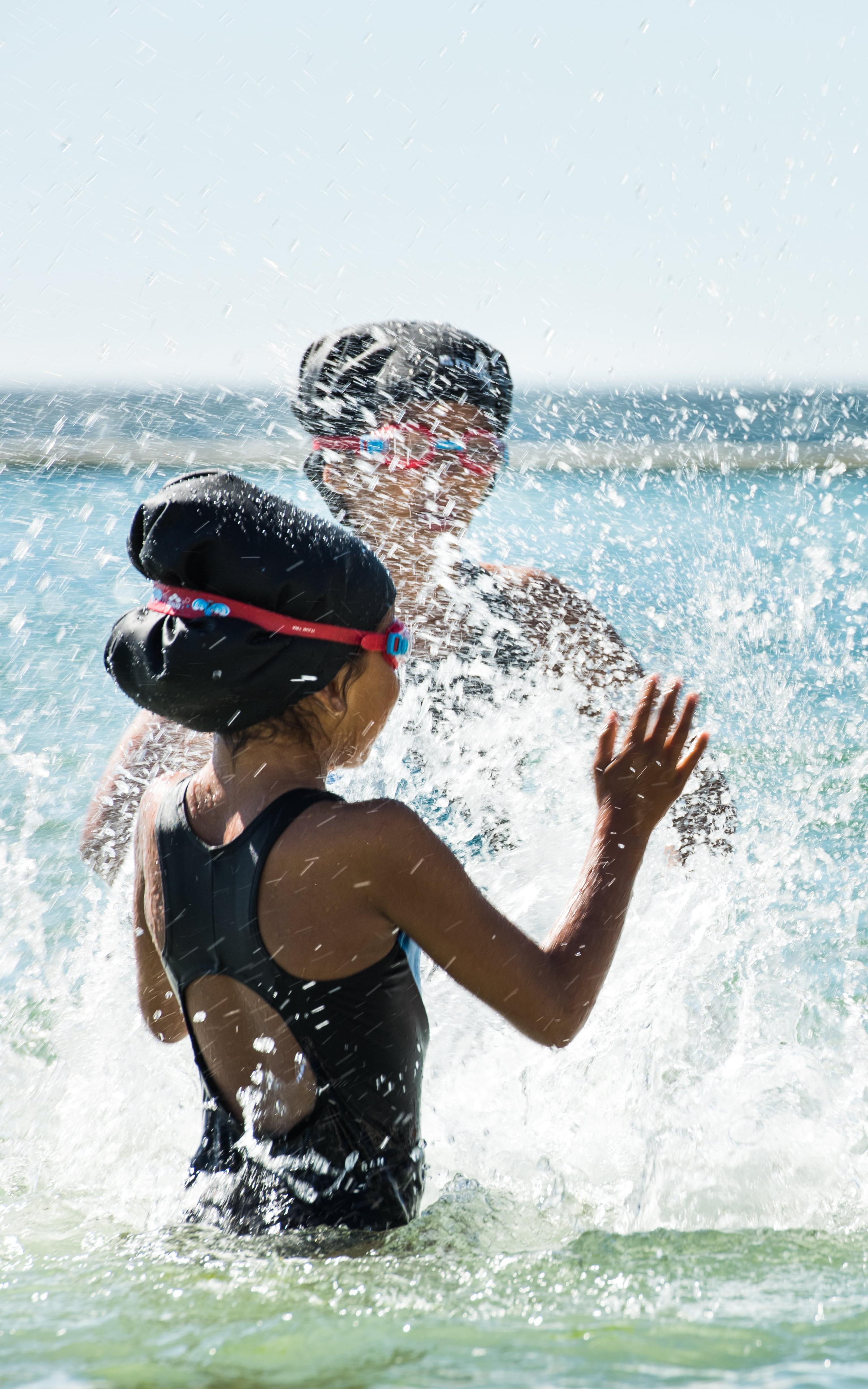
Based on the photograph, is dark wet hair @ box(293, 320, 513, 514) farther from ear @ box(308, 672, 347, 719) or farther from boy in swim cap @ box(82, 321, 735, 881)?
ear @ box(308, 672, 347, 719)

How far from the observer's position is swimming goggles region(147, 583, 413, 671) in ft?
5.99

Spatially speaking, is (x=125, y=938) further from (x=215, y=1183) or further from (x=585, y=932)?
(x=585, y=932)

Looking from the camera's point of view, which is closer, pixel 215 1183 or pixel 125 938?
pixel 215 1183

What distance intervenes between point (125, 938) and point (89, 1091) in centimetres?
46

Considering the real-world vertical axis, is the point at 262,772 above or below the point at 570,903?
above

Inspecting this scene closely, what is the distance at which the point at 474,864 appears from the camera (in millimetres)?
3756

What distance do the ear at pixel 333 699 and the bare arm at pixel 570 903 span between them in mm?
233

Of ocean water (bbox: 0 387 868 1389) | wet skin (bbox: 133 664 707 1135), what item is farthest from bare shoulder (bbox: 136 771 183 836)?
ocean water (bbox: 0 387 868 1389)

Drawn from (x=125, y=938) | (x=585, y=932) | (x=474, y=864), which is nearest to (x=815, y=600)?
(x=474, y=864)

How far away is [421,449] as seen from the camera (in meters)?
3.20

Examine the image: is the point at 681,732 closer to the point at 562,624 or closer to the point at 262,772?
the point at 262,772

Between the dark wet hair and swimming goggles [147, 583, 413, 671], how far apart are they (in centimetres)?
147

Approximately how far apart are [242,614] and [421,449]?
1.48 meters

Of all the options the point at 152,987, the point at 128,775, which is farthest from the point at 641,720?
the point at 128,775
